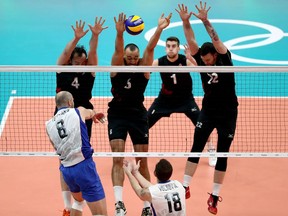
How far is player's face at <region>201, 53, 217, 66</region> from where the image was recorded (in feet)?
38.0

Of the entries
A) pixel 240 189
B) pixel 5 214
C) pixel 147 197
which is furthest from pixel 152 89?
pixel 147 197

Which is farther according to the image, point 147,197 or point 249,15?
point 249,15

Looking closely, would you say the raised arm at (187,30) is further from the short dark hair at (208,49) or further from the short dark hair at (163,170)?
the short dark hair at (163,170)

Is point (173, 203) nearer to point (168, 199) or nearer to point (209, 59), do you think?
point (168, 199)

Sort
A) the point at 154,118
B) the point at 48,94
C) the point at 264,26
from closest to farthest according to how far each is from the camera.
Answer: the point at 154,118 < the point at 48,94 < the point at 264,26

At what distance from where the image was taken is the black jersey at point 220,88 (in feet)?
38.5

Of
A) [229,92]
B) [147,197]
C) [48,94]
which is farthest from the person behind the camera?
[48,94]

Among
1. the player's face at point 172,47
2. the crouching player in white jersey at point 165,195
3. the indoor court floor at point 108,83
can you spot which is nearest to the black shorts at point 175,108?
the player's face at point 172,47

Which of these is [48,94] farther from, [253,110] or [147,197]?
[147,197]

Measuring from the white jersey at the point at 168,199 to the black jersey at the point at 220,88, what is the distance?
2.95m

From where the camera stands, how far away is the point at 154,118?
1426 cm

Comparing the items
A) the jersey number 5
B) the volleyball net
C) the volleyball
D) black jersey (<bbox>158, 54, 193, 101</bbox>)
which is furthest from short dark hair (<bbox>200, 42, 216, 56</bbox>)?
the jersey number 5

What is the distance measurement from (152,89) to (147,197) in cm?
1000

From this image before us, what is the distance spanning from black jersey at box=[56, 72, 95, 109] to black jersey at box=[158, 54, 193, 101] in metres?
2.38
